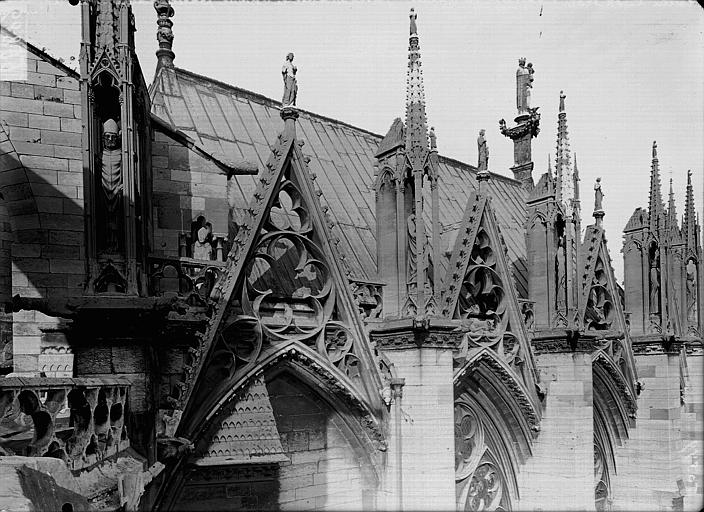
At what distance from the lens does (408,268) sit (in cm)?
934

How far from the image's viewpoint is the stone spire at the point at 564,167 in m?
12.3

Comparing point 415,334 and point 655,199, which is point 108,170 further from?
point 655,199

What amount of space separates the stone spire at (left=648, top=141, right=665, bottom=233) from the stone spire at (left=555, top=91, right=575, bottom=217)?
4077 millimetres

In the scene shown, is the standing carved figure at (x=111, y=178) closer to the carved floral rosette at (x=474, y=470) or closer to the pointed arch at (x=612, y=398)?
the carved floral rosette at (x=474, y=470)

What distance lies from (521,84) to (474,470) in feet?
36.9

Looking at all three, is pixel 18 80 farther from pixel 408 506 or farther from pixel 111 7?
pixel 408 506

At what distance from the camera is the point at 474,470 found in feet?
37.6

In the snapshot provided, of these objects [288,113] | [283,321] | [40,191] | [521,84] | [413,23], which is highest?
[521,84]

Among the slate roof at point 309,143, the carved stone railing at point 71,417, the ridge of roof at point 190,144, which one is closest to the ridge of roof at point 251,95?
the slate roof at point 309,143

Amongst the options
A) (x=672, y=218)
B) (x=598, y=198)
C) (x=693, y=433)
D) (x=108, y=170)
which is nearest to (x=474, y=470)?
(x=598, y=198)

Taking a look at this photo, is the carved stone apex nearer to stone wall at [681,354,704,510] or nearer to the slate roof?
the slate roof

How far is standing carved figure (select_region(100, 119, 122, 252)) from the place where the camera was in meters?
6.43

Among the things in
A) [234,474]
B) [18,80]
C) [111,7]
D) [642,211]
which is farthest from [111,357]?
[642,211]

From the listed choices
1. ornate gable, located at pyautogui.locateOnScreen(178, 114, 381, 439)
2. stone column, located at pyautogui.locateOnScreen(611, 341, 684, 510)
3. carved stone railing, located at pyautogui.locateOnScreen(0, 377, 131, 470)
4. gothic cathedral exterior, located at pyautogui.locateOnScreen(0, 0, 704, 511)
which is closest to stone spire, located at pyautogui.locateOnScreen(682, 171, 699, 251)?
gothic cathedral exterior, located at pyautogui.locateOnScreen(0, 0, 704, 511)
